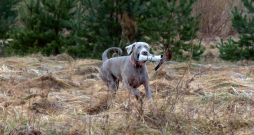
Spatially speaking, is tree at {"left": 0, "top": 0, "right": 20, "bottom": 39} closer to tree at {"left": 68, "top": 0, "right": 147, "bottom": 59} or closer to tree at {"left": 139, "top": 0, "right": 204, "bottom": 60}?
tree at {"left": 68, "top": 0, "right": 147, "bottom": 59}

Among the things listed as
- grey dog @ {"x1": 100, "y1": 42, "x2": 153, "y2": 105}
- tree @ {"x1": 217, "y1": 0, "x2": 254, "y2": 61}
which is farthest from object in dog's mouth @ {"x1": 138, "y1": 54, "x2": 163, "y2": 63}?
tree @ {"x1": 217, "y1": 0, "x2": 254, "y2": 61}

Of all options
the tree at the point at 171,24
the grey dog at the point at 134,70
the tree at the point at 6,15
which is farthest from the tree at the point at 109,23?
the tree at the point at 6,15

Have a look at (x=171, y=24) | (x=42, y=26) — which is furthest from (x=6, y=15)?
(x=171, y=24)

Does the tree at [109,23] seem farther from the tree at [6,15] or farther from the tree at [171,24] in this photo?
the tree at [6,15]

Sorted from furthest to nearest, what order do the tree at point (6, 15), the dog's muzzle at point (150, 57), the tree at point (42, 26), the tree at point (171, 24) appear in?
the tree at point (6, 15), the tree at point (42, 26), the tree at point (171, 24), the dog's muzzle at point (150, 57)

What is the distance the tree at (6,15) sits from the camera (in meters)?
14.6

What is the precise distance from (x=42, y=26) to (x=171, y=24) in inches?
215

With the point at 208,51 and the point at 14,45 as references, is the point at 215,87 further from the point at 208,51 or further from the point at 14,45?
the point at 14,45

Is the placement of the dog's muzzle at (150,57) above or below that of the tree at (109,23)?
below

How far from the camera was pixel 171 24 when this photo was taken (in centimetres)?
952

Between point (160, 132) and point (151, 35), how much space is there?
705 centimetres

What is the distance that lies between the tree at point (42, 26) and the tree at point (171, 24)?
358cm

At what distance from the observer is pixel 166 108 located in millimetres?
3244

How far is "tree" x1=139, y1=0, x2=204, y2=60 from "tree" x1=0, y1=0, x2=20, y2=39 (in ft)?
26.2
